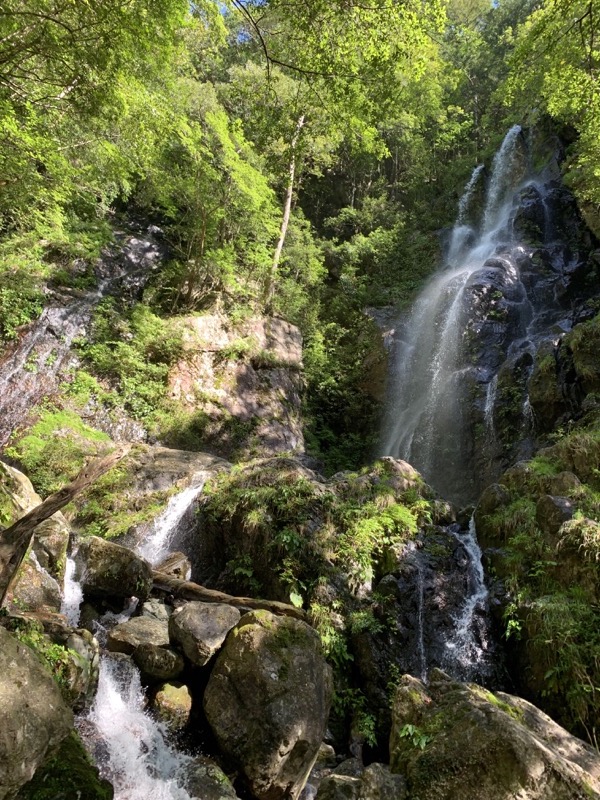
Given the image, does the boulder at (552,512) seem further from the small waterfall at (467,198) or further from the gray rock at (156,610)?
the small waterfall at (467,198)

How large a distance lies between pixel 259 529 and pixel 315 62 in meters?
6.63

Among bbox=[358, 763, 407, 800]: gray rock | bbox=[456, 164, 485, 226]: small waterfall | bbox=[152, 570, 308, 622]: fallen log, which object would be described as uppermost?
bbox=[456, 164, 485, 226]: small waterfall

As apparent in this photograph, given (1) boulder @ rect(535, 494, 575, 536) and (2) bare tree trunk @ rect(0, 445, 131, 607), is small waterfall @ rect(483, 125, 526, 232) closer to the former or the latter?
(1) boulder @ rect(535, 494, 575, 536)

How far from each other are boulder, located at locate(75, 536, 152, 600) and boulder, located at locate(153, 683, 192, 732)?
185 cm

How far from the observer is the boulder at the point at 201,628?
4863 mm

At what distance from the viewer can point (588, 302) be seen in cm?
1416

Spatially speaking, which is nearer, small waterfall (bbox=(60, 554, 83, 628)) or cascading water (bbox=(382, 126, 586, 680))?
small waterfall (bbox=(60, 554, 83, 628))

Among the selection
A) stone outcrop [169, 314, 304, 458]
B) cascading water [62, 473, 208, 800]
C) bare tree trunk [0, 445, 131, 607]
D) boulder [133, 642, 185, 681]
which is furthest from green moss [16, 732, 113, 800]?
stone outcrop [169, 314, 304, 458]

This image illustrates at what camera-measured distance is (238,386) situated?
14172mm

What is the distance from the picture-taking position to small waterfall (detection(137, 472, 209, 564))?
841cm

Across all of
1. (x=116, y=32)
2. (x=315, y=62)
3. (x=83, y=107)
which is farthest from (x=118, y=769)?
(x=83, y=107)

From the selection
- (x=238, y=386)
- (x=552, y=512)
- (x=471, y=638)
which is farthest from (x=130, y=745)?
(x=238, y=386)

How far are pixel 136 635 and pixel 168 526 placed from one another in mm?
3534

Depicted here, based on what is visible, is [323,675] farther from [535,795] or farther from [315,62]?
[315,62]
